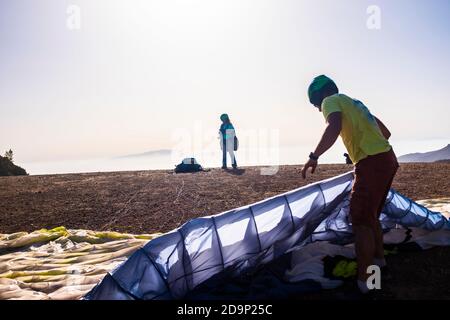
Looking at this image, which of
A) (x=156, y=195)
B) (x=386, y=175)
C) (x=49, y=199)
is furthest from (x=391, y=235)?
(x=49, y=199)

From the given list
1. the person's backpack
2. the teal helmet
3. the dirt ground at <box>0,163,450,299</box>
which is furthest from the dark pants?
the teal helmet

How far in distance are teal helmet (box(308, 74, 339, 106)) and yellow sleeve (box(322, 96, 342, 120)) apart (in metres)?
0.21

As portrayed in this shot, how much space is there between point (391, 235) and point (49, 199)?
9208 millimetres

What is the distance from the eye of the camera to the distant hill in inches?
933

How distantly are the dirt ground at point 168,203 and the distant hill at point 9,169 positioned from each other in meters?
10.7

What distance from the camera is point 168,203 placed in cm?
946

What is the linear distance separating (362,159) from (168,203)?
6408mm

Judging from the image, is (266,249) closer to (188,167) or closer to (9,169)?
(188,167)

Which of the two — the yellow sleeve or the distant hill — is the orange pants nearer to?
the yellow sleeve

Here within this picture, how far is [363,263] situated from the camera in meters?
3.56

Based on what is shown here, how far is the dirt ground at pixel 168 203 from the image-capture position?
4.07m

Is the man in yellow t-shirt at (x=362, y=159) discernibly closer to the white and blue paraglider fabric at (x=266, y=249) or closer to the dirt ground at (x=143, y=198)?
the white and blue paraglider fabric at (x=266, y=249)

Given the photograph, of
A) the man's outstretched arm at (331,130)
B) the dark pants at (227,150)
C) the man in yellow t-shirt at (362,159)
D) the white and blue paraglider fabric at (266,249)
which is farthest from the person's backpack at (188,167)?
the man's outstretched arm at (331,130)
